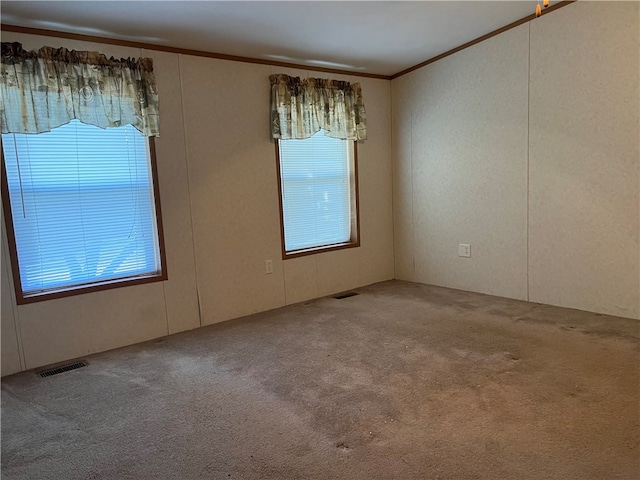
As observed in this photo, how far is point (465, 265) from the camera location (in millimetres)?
4250

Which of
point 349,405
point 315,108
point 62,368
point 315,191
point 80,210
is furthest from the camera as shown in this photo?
point 315,191

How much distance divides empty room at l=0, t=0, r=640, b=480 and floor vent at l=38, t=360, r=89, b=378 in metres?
0.03

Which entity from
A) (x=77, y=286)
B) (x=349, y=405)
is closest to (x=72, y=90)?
(x=77, y=286)

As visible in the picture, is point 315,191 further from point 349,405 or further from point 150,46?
point 349,405

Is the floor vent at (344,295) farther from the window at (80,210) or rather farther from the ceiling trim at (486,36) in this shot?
the ceiling trim at (486,36)

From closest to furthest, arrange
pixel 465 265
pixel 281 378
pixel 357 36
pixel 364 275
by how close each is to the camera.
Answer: pixel 281 378, pixel 357 36, pixel 465 265, pixel 364 275

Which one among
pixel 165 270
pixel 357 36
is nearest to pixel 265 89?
pixel 357 36

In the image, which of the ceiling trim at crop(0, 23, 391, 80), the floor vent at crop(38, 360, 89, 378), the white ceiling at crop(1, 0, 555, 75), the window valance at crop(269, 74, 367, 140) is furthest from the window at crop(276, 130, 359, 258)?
the floor vent at crop(38, 360, 89, 378)

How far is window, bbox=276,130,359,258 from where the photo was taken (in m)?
4.06

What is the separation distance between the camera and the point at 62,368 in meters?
2.84

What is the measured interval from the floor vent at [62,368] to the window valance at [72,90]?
1.54 meters

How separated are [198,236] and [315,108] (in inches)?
63.8

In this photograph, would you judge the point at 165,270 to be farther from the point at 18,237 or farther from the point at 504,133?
the point at 504,133

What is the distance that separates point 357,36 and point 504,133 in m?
1.52
